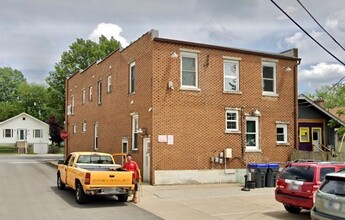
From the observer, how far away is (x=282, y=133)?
23.2m

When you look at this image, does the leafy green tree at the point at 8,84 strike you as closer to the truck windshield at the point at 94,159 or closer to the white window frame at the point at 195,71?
the white window frame at the point at 195,71

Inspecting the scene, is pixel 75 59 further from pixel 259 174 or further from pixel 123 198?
pixel 123 198

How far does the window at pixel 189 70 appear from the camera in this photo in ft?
67.4

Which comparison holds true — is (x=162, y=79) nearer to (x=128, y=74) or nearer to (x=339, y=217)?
(x=128, y=74)

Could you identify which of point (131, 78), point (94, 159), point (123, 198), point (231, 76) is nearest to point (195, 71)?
point (231, 76)

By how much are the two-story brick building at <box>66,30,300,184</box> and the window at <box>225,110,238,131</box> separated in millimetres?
51

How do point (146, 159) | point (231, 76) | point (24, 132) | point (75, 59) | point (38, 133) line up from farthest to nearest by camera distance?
point (38, 133) < point (24, 132) < point (75, 59) < point (231, 76) < point (146, 159)

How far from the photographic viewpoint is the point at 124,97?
76.8 feet

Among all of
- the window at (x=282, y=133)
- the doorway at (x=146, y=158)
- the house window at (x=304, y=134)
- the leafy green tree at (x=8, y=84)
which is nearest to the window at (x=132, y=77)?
the doorway at (x=146, y=158)

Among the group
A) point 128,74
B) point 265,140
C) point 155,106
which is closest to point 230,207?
point 155,106

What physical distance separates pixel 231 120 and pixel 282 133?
3.54 metres

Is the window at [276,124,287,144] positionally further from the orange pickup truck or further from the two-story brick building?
the orange pickup truck

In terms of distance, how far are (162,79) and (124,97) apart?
4.27 metres

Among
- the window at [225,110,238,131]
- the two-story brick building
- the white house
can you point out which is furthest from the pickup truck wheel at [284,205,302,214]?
the white house
